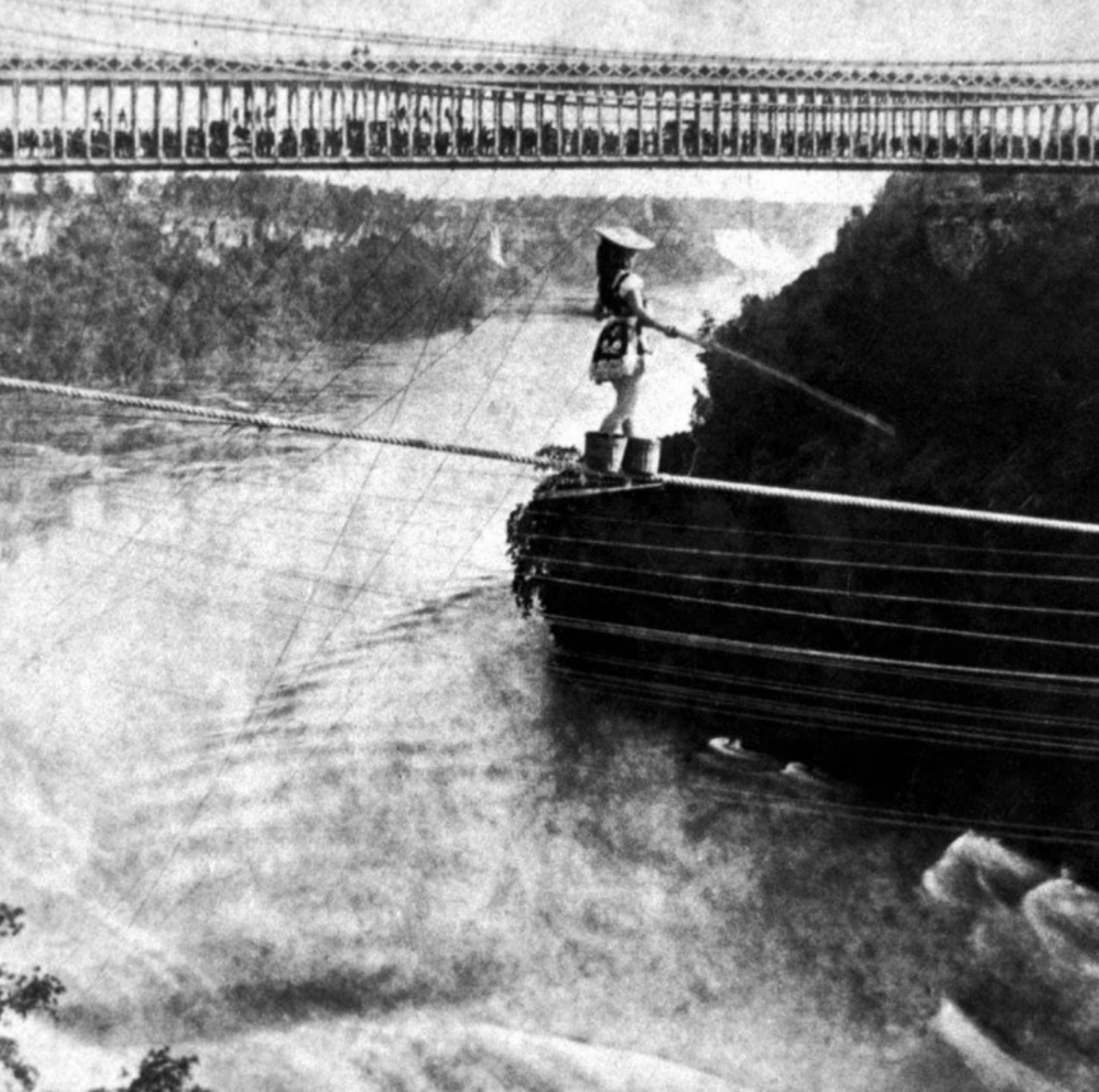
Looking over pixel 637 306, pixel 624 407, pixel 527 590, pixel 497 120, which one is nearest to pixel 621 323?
pixel 637 306

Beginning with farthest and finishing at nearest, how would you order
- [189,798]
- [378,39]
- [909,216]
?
[909,216]
[189,798]
[378,39]

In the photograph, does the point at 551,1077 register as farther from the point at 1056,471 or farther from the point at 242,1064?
the point at 1056,471

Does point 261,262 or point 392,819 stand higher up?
point 261,262

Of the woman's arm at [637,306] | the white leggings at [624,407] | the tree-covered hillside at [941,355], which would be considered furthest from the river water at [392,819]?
the woman's arm at [637,306]

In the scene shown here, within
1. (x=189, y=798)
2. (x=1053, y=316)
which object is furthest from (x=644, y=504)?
(x=189, y=798)

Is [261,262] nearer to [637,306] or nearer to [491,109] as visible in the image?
[491,109]

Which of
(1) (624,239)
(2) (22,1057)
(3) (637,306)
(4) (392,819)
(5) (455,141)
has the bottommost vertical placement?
(2) (22,1057)

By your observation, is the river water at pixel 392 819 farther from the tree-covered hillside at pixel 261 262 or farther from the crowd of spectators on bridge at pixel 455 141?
the crowd of spectators on bridge at pixel 455 141

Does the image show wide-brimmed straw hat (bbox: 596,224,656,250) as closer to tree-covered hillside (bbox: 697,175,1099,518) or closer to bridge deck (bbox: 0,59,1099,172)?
bridge deck (bbox: 0,59,1099,172)
